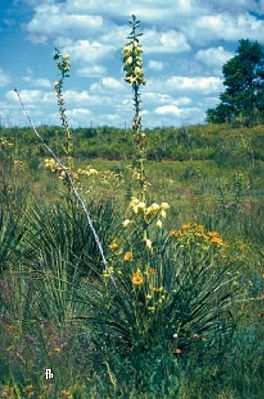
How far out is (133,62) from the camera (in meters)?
5.25

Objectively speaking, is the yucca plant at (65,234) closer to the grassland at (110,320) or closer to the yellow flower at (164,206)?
the grassland at (110,320)

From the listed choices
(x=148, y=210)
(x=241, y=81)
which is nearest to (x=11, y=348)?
(x=148, y=210)

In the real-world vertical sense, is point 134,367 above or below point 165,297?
below

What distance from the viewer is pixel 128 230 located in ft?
25.1

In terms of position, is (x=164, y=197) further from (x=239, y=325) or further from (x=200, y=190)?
(x=239, y=325)

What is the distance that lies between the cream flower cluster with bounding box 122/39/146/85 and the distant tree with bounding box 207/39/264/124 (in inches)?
1428

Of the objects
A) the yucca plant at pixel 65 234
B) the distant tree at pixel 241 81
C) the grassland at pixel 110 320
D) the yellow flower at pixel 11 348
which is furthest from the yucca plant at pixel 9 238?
the distant tree at pixel 241 81

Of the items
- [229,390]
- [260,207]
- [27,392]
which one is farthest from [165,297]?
[260,207]

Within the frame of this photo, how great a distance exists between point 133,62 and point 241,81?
37.7 meters

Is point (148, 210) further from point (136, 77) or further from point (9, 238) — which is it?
point (9, 238)

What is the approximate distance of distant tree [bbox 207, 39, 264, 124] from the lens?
41312mm

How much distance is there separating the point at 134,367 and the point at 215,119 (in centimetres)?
3746

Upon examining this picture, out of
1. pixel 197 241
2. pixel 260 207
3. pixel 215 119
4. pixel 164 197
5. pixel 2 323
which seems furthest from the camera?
pixel 215 119

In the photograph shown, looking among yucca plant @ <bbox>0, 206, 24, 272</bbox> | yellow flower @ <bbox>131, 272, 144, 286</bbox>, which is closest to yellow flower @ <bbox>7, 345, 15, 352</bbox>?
yellow flower @ <bbox>131, 272, 144, 286</bbox>
